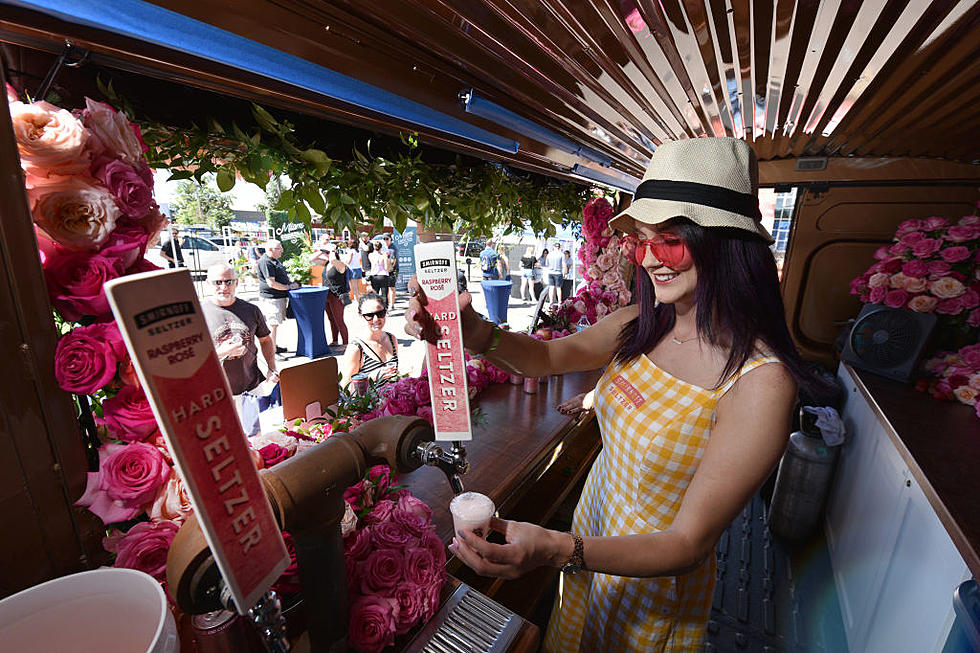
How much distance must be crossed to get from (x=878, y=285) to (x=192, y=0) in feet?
13.5

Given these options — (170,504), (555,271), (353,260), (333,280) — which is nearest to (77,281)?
(170,504)

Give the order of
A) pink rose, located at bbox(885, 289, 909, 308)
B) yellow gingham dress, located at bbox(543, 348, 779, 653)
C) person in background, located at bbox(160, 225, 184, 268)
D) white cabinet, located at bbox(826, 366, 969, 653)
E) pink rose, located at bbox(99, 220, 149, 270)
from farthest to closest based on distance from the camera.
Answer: person in background, located at bbox(160, 225, 184, 268), pink rose, located at bbox(885, 289, 909, 308), white cabinet, located at bbox(826, 366, 969, 653), yellow gingham dress, located at bbox(543, 348, 779, 653), pink rose, located at bbox(99, 220, 149, 270)

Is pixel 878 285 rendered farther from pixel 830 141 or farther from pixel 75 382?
pixel 75 382

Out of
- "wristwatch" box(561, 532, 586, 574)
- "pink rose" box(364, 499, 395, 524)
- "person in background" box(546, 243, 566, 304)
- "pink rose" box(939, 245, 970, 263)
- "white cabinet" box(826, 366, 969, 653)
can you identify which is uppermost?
"pink rose" box(939, 245, 970, 263)

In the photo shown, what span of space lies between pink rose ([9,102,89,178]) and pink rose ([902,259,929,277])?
4.15m

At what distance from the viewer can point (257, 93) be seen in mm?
1234

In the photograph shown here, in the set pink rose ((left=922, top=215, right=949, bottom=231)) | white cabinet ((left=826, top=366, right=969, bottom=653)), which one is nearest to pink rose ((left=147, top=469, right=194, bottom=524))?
white cabinet ((left=826, top=366, right=969, bottom=653))

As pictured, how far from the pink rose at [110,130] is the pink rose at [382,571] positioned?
108cm

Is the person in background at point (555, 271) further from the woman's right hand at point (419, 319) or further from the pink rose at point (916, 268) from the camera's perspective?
the woman's right hand at point (419, 319)

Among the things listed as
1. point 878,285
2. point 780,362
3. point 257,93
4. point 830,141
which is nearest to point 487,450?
point 780,362

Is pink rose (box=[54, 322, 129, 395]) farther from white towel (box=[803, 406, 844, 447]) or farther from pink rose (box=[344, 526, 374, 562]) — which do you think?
white towel (box=[803, 406, 844, 447])

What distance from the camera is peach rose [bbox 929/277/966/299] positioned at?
2539 millimetres

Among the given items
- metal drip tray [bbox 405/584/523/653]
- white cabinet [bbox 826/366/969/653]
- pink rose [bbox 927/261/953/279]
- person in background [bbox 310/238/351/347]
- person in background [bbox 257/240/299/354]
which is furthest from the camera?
person in background [bbox 310/238/351/347]

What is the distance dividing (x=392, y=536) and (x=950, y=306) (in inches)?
141
